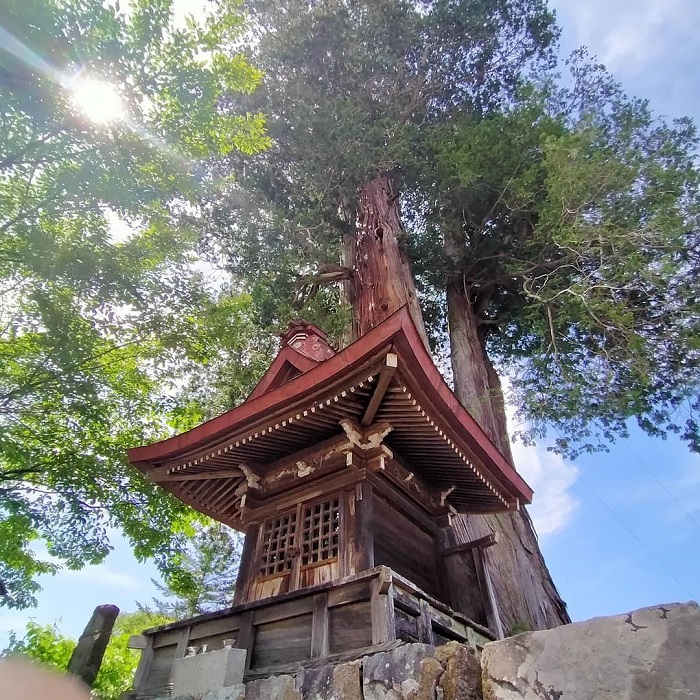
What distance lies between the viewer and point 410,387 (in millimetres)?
4594

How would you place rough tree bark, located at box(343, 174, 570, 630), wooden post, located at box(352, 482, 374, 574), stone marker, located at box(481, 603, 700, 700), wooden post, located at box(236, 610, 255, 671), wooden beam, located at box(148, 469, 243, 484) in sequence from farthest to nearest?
rough tree bark, located at box(343, 174, 570, 630) < wooden beam, located at box(148, 469, 243, 484) < wooden post, located at box(352, 482, 374, 574) < wooden post, located at box(236, 610, 255, 671) < stone marker, located at box(481, 603, 700, 700)

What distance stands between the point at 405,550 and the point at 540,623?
9.97 feet

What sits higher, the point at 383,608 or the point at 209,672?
the point at 383,608

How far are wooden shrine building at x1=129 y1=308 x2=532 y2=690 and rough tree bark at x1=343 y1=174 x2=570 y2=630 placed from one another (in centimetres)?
157

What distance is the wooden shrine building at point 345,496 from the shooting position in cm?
411

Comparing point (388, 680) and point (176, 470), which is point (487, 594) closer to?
point (388, 680)

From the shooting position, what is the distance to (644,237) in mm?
8117

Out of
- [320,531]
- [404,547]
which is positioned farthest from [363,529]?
[404,547]

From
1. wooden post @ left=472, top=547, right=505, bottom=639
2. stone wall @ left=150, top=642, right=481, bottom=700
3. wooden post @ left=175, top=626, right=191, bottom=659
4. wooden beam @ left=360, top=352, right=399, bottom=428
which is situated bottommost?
stone wall @ left=150, top=642, right=481, bottom=700

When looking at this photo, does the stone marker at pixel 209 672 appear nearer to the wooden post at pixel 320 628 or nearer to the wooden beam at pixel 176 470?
the wooden post at pixel 320 628

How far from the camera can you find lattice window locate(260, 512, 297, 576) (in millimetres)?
5066

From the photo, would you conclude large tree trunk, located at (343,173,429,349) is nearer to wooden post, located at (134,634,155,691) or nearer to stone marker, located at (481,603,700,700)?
wooden post, located at (134,634,155,691)

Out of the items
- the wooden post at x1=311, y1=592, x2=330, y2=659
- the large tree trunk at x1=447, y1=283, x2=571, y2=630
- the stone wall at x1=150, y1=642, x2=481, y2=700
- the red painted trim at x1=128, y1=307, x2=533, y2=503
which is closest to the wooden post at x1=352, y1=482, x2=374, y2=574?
the wooden post at x1=311, y1=592, x2=330, y2=659

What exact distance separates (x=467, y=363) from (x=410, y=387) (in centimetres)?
563
